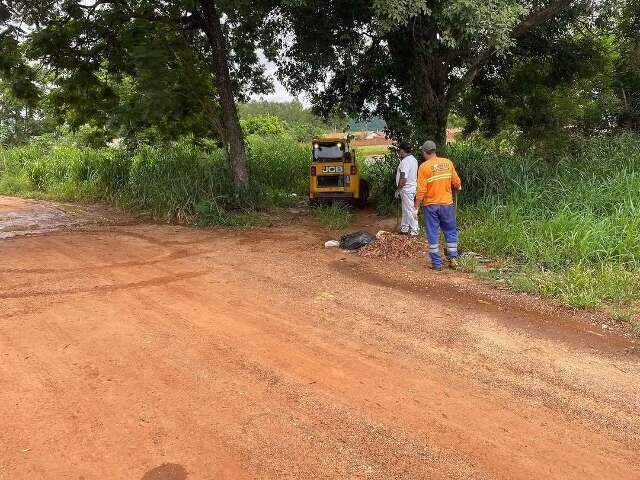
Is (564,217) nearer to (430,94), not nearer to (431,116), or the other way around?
Answer: (431,116)

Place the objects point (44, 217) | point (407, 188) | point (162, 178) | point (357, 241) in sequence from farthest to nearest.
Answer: point (162, 178), point (44, 217), point (407, 188), point (357, 241)

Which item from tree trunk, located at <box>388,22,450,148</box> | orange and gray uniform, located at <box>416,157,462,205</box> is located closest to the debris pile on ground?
orange and gray uniform, located at <box>416,157,462,205</box>

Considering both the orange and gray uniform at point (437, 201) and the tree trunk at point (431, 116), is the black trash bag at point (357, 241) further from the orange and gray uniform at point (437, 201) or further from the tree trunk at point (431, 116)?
the tree trunk at point (431, 116)

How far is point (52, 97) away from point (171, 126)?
285 cm

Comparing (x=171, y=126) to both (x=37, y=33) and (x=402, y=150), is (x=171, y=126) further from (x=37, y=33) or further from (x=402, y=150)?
(x=402, y=150)

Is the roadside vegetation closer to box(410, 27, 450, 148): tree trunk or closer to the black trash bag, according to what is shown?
box(410, 27, 450, 148): tree trunk

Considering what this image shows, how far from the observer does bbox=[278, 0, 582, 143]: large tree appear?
10.2 metres

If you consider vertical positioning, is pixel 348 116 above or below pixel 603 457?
above

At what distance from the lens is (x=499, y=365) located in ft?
13.8

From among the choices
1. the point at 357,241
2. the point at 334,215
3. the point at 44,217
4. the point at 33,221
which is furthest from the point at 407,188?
the point at 44,217

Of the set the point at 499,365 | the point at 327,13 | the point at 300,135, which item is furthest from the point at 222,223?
the point at 300,135

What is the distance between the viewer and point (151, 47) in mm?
10180

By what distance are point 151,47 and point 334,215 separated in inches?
191

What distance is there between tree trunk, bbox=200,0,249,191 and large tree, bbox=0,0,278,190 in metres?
0.02
